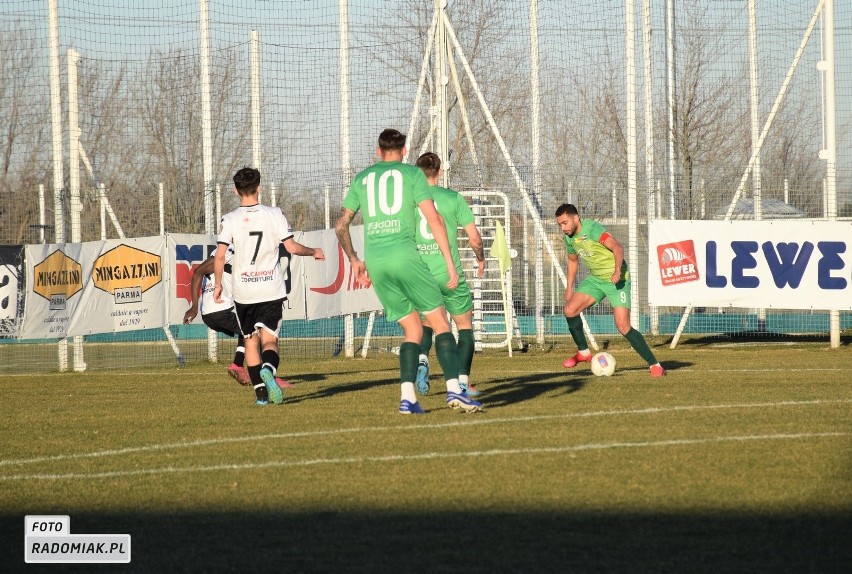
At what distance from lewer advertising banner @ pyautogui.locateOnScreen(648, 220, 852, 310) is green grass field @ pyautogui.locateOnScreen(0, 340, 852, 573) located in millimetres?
6496

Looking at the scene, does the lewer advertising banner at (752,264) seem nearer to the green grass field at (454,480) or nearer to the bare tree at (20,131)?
the green grass field at (454,480)

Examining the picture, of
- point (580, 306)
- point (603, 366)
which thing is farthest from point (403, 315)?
point (580, 306)

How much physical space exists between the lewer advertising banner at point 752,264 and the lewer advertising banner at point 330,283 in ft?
15.0

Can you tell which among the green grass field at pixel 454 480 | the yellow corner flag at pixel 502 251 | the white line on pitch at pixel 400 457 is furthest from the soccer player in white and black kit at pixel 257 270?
the yellow corner flag at pixel 502 251

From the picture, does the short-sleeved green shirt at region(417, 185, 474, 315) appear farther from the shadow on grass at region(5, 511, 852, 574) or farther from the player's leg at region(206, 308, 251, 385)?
the shadow on grass at region(5, 511, 852, 574)

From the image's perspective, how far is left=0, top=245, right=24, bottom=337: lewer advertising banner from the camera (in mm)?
15844

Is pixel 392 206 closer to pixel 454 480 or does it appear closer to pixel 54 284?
pixel 454 480

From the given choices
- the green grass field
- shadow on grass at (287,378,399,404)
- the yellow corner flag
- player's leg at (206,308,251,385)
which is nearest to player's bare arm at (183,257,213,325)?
player's leg at (206,308,251,385)

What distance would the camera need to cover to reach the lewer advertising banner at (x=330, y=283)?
60.1 ft

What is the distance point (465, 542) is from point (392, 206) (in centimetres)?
474

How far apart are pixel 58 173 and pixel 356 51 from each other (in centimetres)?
514

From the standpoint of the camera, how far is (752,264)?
1852 centimetres

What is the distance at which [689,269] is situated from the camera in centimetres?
1875

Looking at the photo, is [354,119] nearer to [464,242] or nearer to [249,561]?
[464,242]
